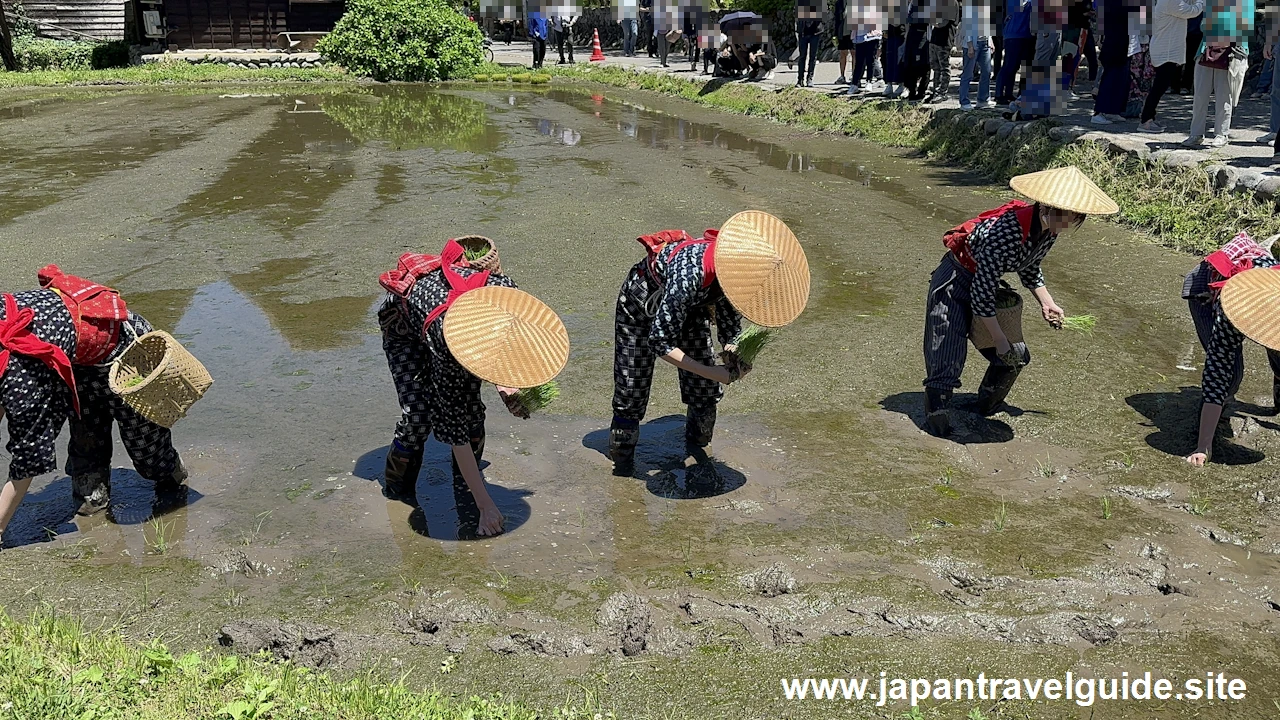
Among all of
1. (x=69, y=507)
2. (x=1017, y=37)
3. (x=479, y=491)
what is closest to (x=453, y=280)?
(x=479, y=491)

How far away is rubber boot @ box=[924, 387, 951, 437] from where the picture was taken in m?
6.11

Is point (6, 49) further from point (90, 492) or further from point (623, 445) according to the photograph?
point (623, 445)

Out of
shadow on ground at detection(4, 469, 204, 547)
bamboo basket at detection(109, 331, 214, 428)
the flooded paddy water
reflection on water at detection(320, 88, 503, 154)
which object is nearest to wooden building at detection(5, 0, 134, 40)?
reflection on water at detection(320, 88, 503, 154)

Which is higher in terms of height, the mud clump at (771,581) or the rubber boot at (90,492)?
the rubber boot at (90,492)

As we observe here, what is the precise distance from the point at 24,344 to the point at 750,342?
3.09 metres

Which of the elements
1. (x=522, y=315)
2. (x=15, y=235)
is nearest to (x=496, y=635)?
(x=522, y=315)

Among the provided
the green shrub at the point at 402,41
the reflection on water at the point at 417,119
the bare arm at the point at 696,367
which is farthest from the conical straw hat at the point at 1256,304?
the green shrub at the point at 402,41

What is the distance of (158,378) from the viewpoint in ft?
14.8

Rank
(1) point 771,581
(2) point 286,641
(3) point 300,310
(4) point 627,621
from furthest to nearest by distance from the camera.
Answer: (3) point 300,310
(1) point 771,581
(4) point 627,621
(2) point 286,641

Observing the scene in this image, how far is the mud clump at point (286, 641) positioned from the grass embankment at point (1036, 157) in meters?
8.17

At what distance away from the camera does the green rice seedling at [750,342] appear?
17.2 feet

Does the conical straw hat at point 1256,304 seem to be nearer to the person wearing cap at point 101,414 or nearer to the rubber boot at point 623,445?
the rubber boot at point 623,445

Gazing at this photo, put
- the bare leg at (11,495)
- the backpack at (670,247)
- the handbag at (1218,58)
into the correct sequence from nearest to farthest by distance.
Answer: the bare leg at (11,495) → the backpack at (670,247) → the handbag at (1218,58)

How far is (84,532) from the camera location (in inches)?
197
